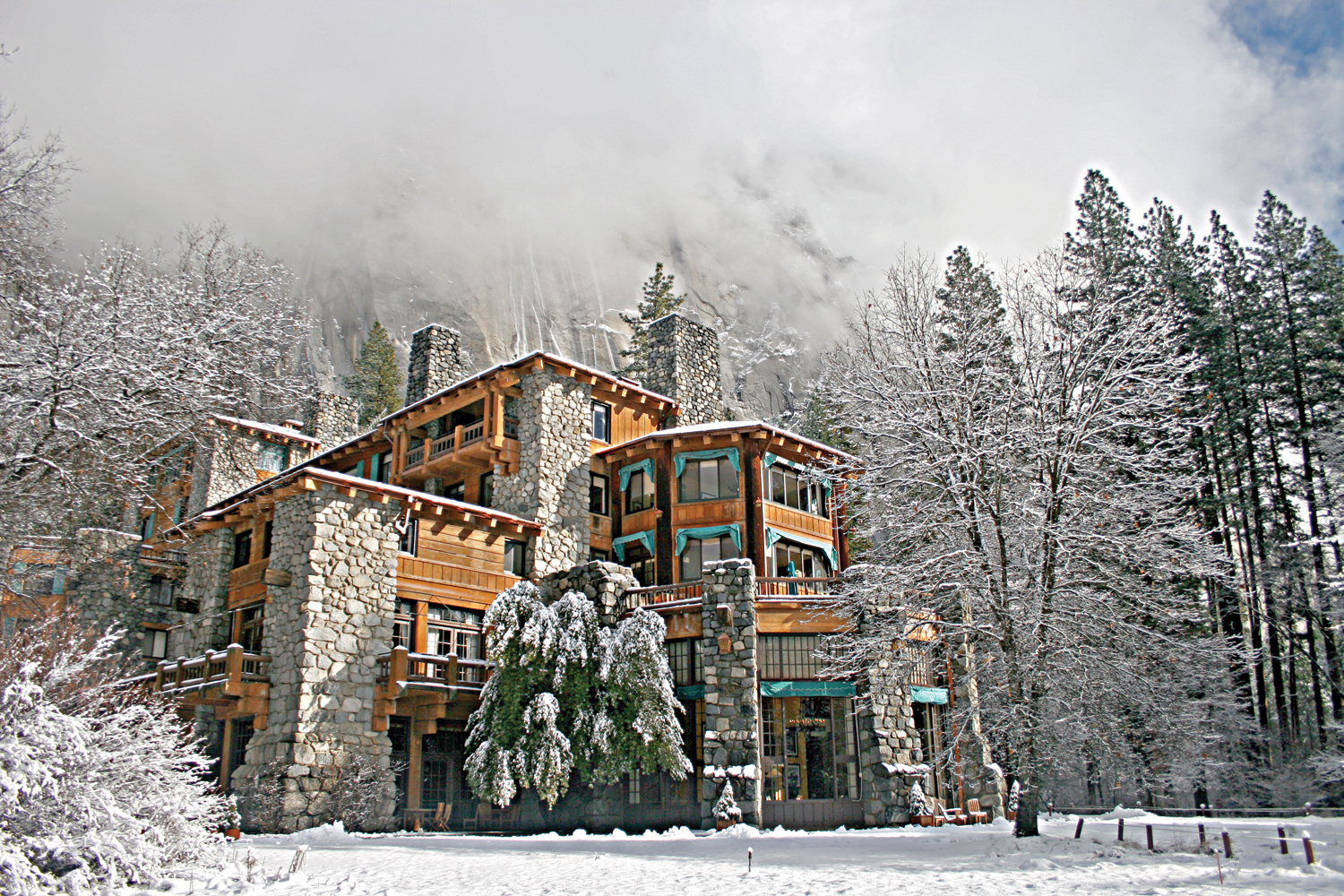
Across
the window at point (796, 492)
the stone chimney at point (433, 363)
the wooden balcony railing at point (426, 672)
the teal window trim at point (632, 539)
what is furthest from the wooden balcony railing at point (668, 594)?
the stone chimney at point (433, 363)

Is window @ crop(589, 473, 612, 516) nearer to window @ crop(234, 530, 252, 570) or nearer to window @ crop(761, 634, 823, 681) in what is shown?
window @ crop(761, 634, 823, 681)

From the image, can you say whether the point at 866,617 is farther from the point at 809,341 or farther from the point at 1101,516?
the point at 809,341

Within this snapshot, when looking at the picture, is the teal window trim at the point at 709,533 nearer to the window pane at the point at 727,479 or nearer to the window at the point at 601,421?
the window pane at the point at 727,479

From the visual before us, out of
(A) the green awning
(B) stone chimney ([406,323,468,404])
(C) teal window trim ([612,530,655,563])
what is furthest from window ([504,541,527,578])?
(A) the green awning

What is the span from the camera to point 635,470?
3438 centimetres

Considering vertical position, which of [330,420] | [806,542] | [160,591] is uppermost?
[330,420]

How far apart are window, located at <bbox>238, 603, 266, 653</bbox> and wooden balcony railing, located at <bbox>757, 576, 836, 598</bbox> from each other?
14.1m

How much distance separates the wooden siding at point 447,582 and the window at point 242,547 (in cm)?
553

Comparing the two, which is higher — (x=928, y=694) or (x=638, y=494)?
(x=638, y=494)

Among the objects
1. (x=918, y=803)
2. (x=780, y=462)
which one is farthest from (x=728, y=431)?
(x=918, y=803)

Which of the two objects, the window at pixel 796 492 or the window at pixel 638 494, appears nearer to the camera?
the window at pixel 796 492

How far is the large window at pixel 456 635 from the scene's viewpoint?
28.6 meters

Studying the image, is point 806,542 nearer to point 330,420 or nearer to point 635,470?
point 635,470

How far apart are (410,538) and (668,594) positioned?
7.79 m
